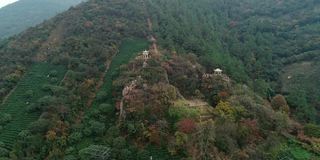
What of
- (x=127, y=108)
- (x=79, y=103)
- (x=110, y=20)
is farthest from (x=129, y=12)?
(x=127, y=108)

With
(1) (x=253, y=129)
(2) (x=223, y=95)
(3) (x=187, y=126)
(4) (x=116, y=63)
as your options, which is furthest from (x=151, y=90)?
(4) (x=116, y=63)

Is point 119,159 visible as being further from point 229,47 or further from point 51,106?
point 229,47

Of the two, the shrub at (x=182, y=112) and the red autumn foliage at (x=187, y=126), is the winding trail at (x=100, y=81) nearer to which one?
the shrub at (x=182, y=112)

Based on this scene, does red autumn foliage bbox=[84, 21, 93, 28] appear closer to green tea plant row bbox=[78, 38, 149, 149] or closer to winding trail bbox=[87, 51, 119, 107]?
green tea plant row bbox=[78, 38, 149, 149]

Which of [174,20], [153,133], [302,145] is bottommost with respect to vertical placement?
[302,145]

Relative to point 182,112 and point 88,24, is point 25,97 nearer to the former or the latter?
point 88,24

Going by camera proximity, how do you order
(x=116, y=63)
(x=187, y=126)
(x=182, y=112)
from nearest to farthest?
(x=187, y=126) < (x=182, y=112) < (x=116, y=63)

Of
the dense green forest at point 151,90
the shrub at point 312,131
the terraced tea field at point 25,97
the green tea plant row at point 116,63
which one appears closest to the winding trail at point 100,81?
the dense green forest at point 151,90
